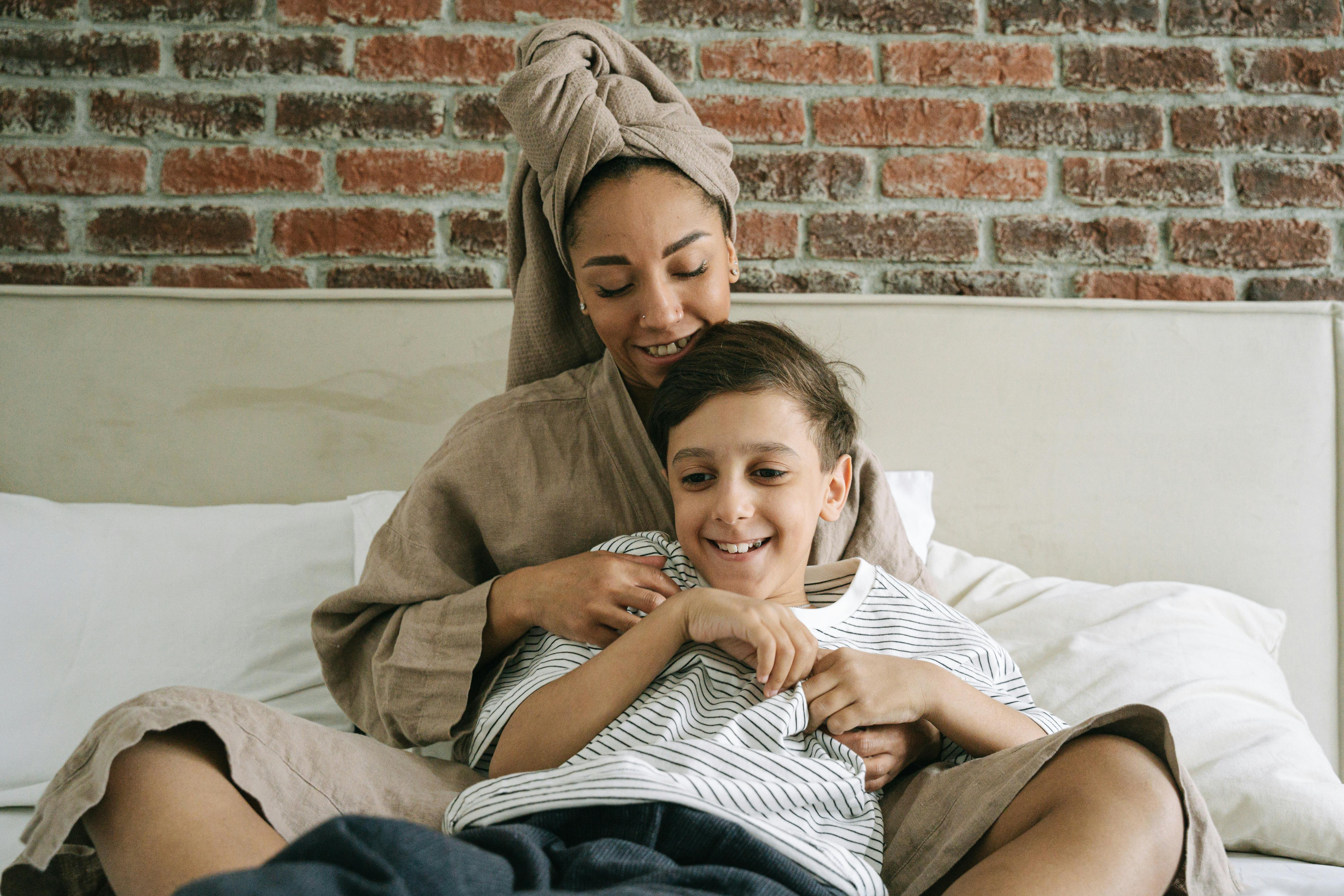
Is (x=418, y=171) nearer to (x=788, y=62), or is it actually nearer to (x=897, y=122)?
(x=788, y=62)

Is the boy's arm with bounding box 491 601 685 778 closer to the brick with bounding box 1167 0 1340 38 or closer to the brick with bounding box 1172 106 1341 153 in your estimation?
the brick with bounding box 1172 106 1341 153

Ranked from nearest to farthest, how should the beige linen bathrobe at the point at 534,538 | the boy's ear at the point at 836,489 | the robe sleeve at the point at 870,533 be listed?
1. the beige linen bathrobe at the point at 534,538
2. the boy's ear at the point at 836,489
3. the robe sleeve at the point at 870,533

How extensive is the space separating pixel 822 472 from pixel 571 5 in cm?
110

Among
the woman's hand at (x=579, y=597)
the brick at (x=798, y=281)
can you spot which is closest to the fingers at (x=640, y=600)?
the woman's hand at (x=579, y=597)

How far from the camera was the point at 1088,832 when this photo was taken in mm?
764

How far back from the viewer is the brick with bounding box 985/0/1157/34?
5.80 ft

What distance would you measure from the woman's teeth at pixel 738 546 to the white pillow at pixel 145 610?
599 millimetres

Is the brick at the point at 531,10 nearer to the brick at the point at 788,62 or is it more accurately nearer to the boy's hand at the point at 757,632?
the brick at the point at 788,62

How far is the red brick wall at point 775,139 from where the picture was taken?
170 centimetres

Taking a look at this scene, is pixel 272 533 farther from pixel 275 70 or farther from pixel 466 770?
pixel 275 70

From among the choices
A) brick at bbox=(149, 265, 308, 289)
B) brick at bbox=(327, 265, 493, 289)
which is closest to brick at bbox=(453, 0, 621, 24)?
brick at bbox=(327, 265, 493, 289)

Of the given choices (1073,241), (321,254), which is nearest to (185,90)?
(321,254)

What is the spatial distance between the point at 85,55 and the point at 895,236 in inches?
57.5

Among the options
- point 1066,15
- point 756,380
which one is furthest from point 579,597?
point 1066,15
